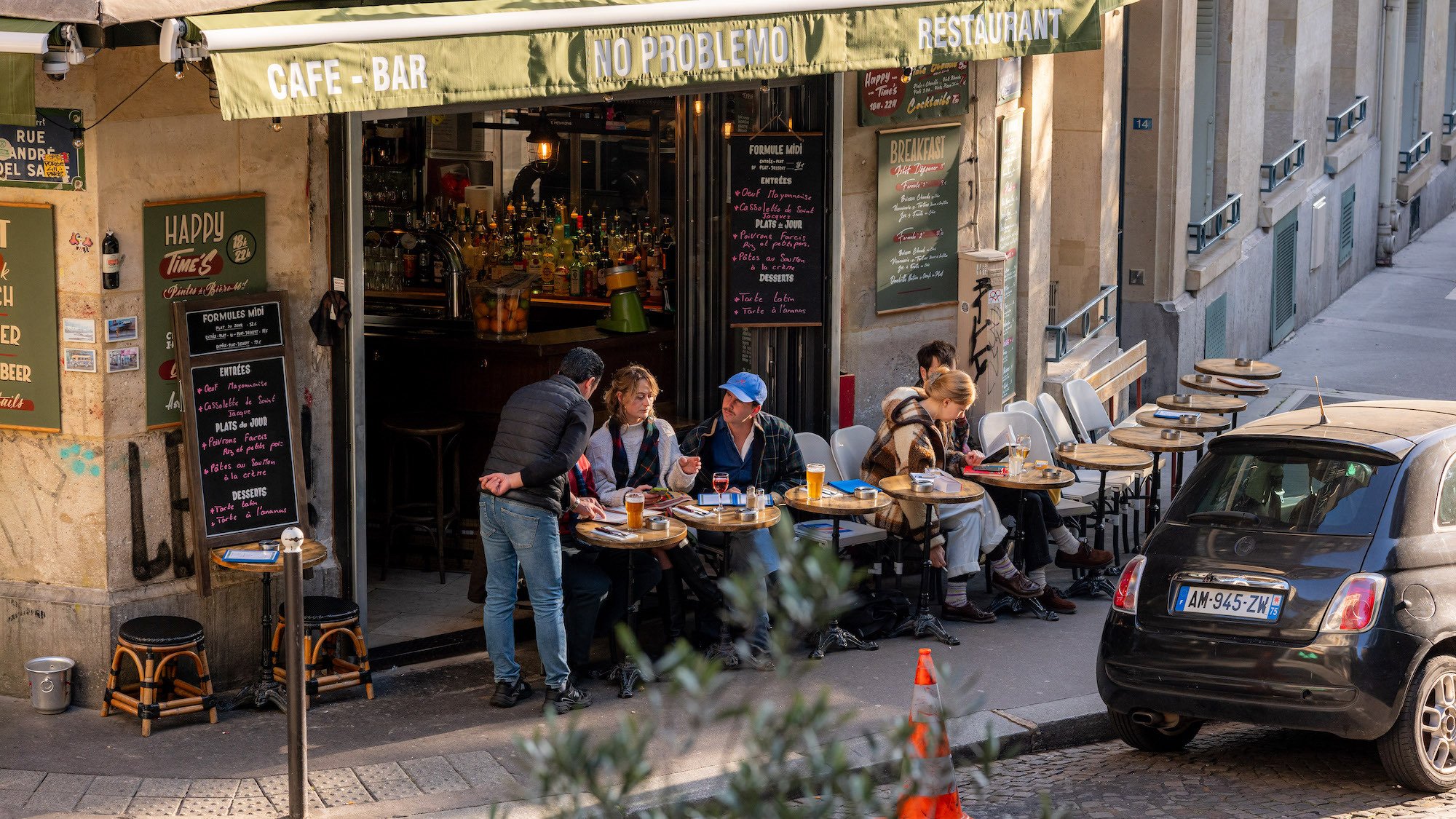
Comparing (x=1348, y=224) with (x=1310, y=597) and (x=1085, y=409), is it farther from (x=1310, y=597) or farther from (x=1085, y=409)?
(x=1310, y=597)

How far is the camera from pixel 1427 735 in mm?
7582

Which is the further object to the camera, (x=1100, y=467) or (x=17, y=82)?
(x=1100, y=467)

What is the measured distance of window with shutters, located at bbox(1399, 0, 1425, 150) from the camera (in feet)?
81.9

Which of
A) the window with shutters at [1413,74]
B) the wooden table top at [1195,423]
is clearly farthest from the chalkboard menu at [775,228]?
the window with shutters at [1413,74]

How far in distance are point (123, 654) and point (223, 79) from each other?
2637 millimetres

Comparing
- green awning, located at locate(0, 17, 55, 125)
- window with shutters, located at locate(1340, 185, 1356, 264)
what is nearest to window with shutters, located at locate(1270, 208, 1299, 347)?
window with shutters, located at locate(1340, 185, 1356, 264)

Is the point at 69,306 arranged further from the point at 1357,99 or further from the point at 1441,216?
the point at 1441,216

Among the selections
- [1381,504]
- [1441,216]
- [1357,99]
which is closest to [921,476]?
[1381,504]

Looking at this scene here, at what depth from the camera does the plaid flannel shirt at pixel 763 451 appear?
948 centimetres

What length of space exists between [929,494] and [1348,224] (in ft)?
48.6

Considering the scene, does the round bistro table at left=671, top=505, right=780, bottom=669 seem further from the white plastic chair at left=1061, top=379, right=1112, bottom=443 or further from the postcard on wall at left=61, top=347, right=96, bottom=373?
the white plastic chair at left=1061, top=379, right=1112, bottom=443

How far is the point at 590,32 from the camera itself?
8148mm

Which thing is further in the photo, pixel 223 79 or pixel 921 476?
pixel 921 476

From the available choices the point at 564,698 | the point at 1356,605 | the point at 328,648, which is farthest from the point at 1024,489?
the point at 328,648
